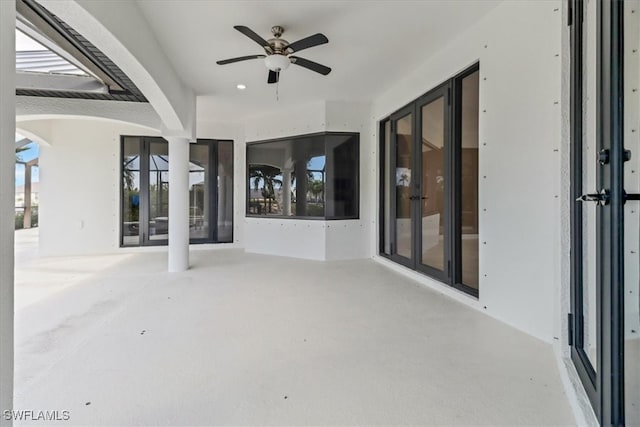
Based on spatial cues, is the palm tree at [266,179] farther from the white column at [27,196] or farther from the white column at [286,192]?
the white column at [27,196]

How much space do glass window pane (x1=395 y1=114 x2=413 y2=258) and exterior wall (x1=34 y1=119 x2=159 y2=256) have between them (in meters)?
→ 4.80

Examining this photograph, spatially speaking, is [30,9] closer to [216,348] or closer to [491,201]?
[216,348]

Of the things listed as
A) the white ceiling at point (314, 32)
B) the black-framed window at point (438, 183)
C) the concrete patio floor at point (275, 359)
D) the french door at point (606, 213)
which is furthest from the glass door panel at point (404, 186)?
the french door at point (606, 213)

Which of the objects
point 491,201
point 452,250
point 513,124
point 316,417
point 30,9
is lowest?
point 316,417

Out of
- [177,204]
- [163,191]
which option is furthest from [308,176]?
[163,191]

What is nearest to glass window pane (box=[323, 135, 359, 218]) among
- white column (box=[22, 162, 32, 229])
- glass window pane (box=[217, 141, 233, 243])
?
glass window pane (box=[217, 141, 233, 243])

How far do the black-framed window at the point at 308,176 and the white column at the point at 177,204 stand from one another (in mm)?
1885

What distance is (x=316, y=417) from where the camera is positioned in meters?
1.58

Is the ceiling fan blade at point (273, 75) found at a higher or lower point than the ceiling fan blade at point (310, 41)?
higher

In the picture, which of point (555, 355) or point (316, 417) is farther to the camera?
point (555, 355)

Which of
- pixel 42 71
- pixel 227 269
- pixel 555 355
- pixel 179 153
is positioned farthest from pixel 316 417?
pixel 42 71

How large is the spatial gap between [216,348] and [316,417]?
100 centimetres

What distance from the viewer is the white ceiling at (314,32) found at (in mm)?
2814

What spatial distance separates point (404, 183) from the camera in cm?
489
